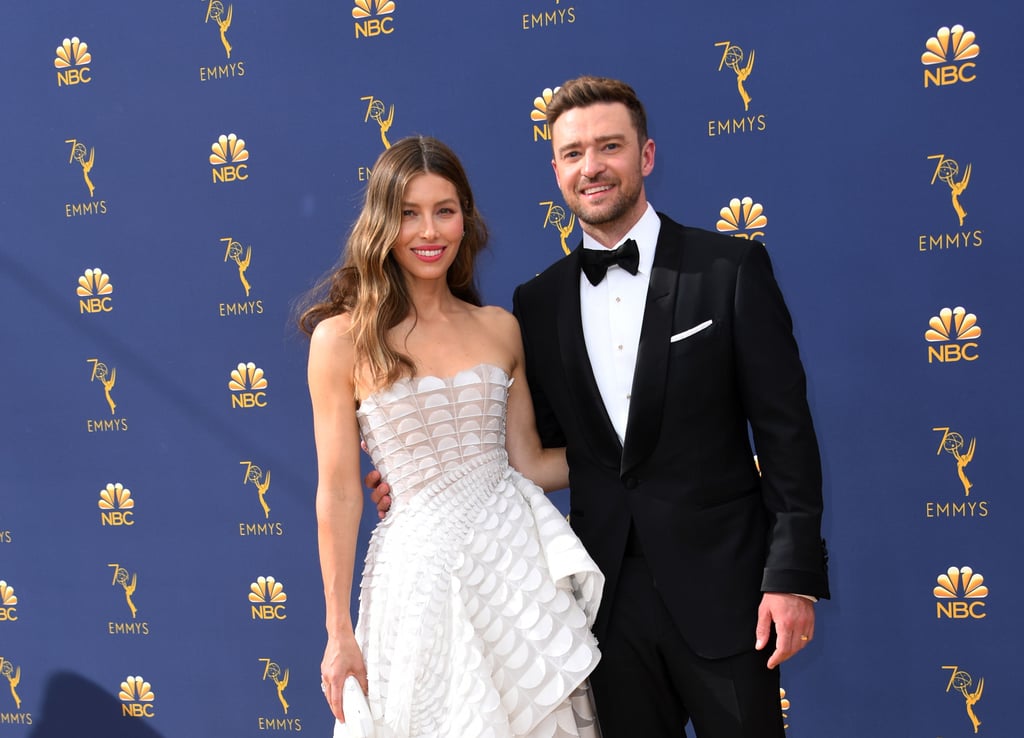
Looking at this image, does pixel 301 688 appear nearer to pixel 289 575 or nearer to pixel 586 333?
pixel 289 575

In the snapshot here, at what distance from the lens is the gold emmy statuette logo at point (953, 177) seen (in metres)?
2.45

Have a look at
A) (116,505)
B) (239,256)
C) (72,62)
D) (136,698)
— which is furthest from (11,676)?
(72,62)

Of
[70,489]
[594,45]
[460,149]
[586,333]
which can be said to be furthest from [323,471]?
[70,489]

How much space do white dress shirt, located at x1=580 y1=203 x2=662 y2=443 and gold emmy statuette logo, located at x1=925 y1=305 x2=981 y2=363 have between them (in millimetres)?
990

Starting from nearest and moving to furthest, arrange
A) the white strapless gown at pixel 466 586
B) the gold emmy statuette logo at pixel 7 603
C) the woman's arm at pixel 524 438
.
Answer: the white strapless gown at pixel 466 586 → the woman's arm at pixel 524 438 → the gold emmy statuette logo at pixel 7 603

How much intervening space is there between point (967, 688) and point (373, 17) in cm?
246

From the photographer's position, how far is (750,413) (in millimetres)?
1800

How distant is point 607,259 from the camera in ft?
6.19

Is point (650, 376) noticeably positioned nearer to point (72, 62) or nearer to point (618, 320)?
point (618, 320)

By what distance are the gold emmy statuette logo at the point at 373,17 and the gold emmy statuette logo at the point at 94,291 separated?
1148mm

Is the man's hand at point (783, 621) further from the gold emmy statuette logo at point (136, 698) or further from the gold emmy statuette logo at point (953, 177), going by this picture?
the gold emmy statuette logo at point (136, 698)

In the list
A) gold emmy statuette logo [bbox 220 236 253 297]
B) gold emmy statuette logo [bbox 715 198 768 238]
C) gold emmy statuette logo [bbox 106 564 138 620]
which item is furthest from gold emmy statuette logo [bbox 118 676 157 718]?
gold emmy statuette logo [bbox 715 198 768 238]

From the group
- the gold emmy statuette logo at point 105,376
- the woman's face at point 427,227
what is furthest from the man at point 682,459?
the gold emmy statuette logo at point 105,376

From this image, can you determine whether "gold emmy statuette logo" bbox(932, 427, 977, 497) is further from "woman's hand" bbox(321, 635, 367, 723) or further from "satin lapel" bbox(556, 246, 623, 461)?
"woman's hand" bbox(321, 635, 367, 723)
